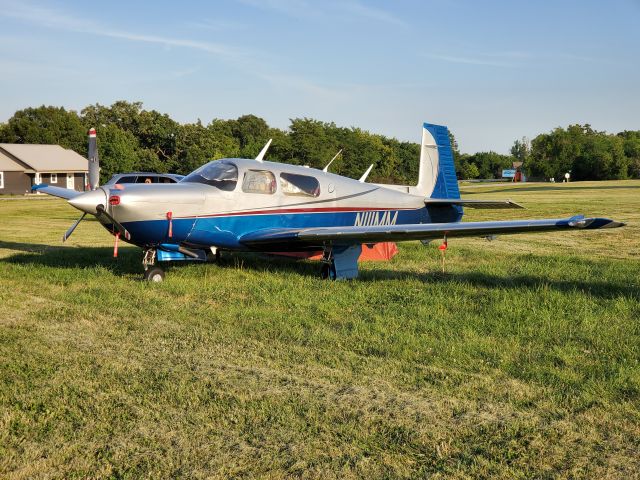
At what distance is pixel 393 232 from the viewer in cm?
907

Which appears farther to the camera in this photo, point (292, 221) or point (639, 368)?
point (292, 221)

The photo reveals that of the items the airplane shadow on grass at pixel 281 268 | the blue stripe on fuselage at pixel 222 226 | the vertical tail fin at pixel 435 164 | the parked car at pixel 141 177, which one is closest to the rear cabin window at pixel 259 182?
the blue stripe on fuselage at pixel 222 226

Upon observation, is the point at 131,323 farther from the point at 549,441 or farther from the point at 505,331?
the point at 549,441

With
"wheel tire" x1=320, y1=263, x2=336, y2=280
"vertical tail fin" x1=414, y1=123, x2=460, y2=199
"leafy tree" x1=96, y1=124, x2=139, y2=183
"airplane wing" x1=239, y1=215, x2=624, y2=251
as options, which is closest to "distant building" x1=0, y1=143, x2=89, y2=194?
"leafy tree" x1=96, y1=124, x2=139, y2=183

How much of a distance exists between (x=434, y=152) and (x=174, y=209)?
6.72m

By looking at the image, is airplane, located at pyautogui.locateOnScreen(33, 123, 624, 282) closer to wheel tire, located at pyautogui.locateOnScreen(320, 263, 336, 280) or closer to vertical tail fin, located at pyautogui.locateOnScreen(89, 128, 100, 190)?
wheel tire, located at pyautogui.locateOnScreen(320, 263, 336, 280)

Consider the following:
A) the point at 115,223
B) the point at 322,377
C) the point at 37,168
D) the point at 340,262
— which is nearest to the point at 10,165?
the point at 37,168

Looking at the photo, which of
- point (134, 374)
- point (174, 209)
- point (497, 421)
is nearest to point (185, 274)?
point (174, 209)

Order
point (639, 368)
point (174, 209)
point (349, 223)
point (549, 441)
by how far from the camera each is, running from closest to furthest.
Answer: point (549, 441) → point (639, 368) → point (174, 209) → point (349, 223)

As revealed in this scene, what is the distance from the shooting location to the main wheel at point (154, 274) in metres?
9.36

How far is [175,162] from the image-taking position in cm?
6331

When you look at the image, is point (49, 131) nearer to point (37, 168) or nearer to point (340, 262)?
point (37, 168)

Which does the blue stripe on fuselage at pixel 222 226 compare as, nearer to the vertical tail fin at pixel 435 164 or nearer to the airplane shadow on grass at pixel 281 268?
the airplane shadow on grass at pixel 281 268

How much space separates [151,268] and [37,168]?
5208cm
